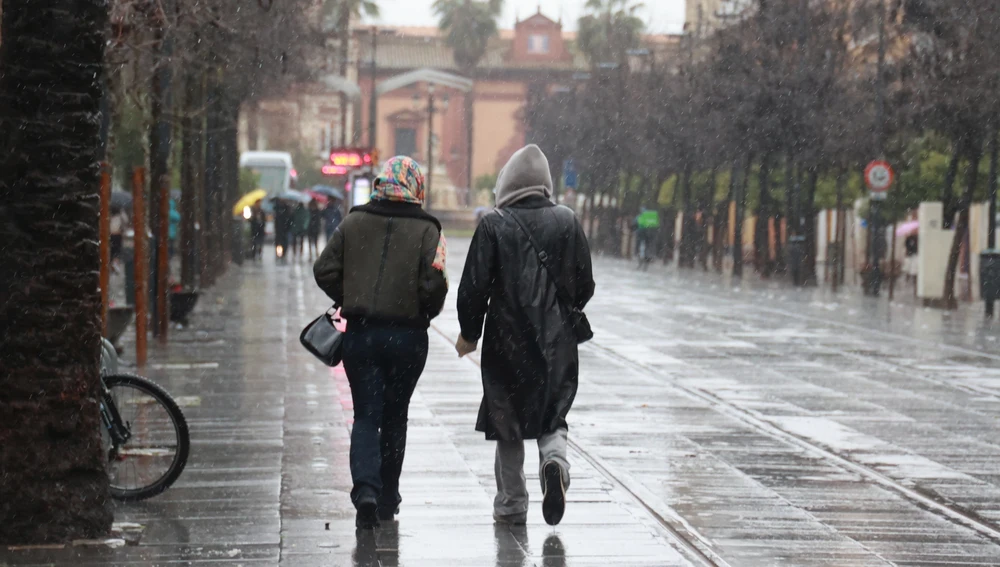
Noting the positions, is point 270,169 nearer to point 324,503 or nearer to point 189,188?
→ point 189,188

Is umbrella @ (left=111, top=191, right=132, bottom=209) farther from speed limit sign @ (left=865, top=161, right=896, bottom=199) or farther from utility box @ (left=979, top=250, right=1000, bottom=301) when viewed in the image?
utility box @ (left=979, top=250, right=1000, bottom=301)

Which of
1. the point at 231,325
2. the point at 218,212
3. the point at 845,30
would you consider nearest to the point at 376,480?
the point at 231,325

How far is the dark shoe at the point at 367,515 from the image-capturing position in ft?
24.8

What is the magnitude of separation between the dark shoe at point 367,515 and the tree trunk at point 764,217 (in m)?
34.5

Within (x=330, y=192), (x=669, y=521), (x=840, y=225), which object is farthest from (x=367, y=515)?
(x=330, y=192)

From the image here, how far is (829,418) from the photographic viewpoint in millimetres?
12578

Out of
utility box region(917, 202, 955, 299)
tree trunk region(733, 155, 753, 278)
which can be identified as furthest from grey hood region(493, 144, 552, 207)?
tree trunk region(733, 155, 753, 278)

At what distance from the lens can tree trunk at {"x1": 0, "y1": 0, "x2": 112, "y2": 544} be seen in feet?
23.7

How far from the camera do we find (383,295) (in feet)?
25.4

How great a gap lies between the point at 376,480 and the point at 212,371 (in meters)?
8.31

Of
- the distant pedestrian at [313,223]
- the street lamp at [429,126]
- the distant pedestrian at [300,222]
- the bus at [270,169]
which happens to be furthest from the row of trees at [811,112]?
the street lamp at [429,126]

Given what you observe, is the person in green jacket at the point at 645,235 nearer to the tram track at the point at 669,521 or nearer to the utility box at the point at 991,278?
the utility box at the point at 991,278

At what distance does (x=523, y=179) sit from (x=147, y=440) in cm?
240

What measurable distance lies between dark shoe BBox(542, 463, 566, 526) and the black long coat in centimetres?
31
